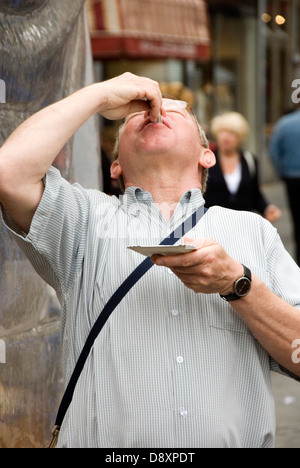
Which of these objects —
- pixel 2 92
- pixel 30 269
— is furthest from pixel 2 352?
pixel 2 92

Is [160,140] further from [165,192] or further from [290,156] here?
A: [290,156]

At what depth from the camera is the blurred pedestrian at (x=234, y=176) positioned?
21.2 feet

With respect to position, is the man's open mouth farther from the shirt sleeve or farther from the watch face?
the watch face

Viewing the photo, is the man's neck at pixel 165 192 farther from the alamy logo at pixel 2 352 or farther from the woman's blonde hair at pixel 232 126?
the woman's blonde hair at pixel 232 126

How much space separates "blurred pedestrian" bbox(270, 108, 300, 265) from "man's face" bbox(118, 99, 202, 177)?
5.83 metres

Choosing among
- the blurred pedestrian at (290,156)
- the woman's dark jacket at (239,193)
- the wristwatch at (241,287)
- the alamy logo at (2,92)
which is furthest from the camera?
the blurred pedestrian at (290,156)

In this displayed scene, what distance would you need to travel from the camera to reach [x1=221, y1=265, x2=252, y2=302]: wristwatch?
216 centimetres

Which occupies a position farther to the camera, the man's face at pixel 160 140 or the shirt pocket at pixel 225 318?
the man's face at pixel 160 140

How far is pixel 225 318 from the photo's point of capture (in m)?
2.30

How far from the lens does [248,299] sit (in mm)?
2189

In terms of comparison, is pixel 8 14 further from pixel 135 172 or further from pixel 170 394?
pixel 170 394
